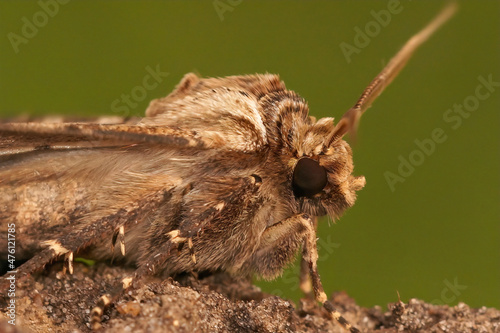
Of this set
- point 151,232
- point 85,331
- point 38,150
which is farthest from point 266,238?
point 38,150

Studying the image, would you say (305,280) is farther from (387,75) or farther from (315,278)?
(387,75)

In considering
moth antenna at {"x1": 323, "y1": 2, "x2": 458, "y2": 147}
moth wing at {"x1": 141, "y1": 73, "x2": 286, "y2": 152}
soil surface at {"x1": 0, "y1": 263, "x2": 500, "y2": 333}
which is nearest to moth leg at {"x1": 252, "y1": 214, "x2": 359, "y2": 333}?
soil surface at {"x1": 0, "y1": 263, "x2": 500, "y2": 333}

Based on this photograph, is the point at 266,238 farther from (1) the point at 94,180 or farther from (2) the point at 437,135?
(2) the point at 437,135

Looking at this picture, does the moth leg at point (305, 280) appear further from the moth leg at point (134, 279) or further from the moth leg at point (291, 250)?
the moth leg at point (134, 279)

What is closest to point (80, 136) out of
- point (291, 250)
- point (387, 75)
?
point (291, 250)

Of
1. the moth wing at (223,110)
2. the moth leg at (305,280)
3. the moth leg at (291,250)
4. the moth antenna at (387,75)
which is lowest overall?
the moth leg at (305,280)

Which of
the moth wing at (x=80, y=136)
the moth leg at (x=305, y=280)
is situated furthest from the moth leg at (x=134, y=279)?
the moth leg at (x=305, y=280)
